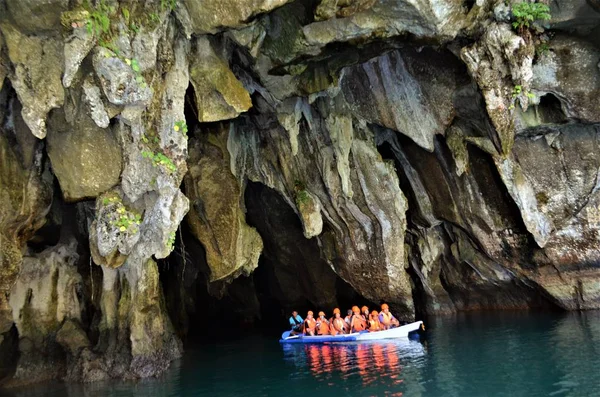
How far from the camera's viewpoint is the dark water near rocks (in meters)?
11.0

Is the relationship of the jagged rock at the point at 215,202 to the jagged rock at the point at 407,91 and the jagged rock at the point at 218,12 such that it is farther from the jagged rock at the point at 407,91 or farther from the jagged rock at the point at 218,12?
the jagged rock at the point at 218,12

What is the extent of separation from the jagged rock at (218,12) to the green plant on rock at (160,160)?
2837 millimetres

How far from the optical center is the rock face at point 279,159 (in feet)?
38.1

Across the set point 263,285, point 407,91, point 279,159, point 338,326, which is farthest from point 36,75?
point 263,285

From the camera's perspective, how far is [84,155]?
13.0 m

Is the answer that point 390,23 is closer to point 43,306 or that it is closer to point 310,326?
point 310,326

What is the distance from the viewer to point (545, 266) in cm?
1922

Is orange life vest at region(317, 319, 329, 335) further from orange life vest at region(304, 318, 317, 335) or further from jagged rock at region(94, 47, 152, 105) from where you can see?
jagged rock at region(94, 47, 152, 105)

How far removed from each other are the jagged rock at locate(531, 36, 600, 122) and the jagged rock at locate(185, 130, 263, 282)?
982 centimetres

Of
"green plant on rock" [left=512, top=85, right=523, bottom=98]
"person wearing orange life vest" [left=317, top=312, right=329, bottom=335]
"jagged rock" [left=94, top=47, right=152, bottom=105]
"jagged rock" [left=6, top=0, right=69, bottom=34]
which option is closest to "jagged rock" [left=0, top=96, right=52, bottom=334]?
"jagged rock" [left=6, top=0, right=69, bottom=34]

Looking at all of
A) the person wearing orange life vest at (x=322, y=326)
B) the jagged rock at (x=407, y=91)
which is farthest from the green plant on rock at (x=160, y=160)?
the person wearing orange life vest at (x=322, y=326)

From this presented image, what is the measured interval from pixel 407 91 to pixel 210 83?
6820 millimetres

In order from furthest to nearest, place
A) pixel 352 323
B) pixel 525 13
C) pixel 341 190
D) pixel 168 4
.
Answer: pixel 352 323 → pixel 341 190 → pixel 525 13 → pixel 168 4

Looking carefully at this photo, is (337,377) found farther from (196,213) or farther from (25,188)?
(25,188)
